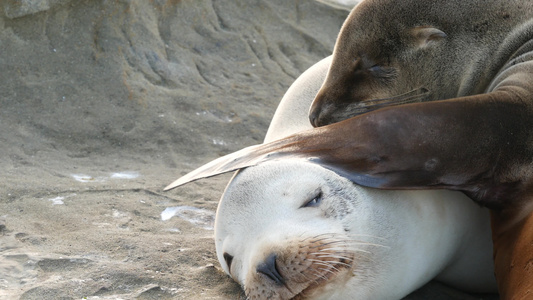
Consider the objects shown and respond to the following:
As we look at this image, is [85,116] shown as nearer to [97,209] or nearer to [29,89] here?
[29,89]

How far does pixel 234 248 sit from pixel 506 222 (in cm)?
117

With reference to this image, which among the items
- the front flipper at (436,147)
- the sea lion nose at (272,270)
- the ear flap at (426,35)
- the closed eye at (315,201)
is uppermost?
the ear flap at (426,35)

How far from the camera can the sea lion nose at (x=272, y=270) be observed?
2.55 meters

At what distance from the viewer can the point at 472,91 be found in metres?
3.69

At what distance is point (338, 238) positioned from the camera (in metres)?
2.68

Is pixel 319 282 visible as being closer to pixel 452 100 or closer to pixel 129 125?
pixel 452 100

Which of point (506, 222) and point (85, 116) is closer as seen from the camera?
point (506, 222)

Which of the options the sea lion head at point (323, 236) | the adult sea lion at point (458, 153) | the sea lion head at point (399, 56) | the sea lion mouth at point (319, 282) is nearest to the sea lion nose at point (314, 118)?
the sea lion head at point (399, 56)

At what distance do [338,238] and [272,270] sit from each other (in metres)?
0.30

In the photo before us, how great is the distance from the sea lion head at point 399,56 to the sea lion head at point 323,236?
854 mm

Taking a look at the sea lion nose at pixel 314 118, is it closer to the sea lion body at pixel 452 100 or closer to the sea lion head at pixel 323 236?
the sea lion body at pixel 452 100

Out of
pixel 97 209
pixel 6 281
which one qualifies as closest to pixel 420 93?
pixel 97 209

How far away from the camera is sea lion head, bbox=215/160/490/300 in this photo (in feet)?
8.48

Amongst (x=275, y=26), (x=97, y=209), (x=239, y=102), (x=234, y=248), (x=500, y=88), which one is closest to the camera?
(x=234, y=248)
